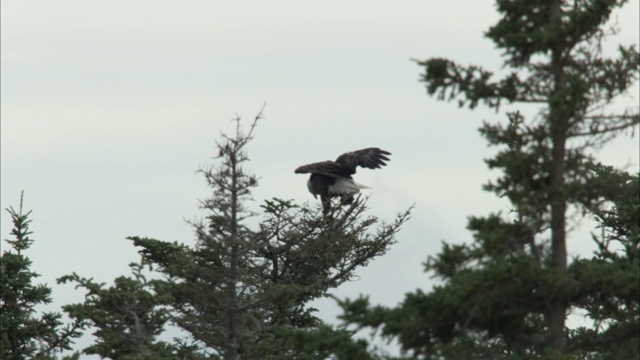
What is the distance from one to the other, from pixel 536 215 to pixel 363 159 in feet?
59.2

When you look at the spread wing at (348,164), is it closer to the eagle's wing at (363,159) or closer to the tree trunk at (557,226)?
the eagle's wing at (363,159)

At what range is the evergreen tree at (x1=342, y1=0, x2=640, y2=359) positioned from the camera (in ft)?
60.3

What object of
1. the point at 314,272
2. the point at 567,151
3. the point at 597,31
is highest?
the point at 314,272

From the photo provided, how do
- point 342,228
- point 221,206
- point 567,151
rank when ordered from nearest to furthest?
point 567,151 → point 221,206 → point 342,228

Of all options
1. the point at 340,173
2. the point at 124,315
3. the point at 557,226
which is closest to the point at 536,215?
the point at 557,226

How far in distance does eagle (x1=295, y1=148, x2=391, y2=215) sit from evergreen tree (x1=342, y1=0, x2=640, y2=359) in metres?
14.7

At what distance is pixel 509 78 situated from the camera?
1925 cm

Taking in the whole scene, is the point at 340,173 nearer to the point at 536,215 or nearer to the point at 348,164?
the point at 348,164

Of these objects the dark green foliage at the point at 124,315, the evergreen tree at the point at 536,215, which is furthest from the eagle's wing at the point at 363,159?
the evergreen tree at the point at 536,215

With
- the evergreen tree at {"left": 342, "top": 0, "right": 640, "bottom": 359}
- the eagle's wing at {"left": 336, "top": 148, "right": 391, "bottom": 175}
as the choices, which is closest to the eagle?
the eagle's wing at {"left": 336, "top": 148, "right": 391, "bottom": 175}

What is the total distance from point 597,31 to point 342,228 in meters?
15.7

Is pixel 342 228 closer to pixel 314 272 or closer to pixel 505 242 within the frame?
pixel 314 272

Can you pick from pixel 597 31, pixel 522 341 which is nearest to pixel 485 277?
pixel 522 341

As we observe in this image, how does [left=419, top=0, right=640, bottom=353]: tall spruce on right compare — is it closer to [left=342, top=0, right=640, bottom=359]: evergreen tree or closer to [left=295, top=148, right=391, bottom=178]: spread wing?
[left=342, top=0, right=640, bottom=359]: evergreen tree
